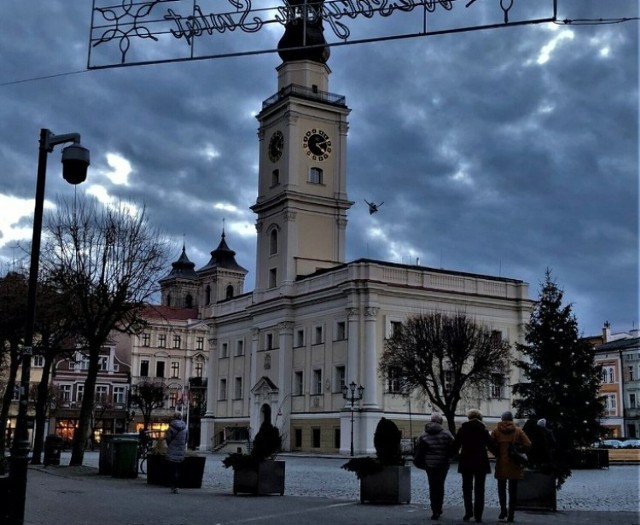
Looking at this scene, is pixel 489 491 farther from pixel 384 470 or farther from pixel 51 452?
pixel 51 452

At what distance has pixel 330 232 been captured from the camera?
7019cm

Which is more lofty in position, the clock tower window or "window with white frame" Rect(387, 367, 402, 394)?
the clock tower window

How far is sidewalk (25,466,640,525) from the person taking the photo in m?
14.1

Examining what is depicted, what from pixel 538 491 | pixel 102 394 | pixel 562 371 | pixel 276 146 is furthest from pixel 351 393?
pixel 102 394

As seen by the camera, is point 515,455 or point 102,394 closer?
point 515,455

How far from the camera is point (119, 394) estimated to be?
93.5 m

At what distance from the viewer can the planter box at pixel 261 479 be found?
19.2 metres

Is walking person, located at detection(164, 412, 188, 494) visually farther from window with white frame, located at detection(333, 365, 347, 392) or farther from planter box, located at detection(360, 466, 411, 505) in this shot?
window with white frame, located at detection(333, 365, 347, 392)

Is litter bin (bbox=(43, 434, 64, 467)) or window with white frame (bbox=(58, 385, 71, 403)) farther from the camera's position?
window with white frame (bbox=(58, 385, 71, 403))

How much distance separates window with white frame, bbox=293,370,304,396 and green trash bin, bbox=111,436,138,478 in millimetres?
40838

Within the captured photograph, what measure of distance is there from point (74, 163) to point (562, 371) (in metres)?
31.9

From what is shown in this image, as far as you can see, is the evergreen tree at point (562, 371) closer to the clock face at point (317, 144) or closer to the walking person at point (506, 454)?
the walking person at point (506, 454)

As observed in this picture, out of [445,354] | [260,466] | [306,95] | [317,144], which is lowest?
[260,466]

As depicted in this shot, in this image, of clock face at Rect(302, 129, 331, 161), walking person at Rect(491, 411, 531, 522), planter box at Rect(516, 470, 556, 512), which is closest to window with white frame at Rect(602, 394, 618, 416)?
clock face at Rect(302, 129, 331, 161)
